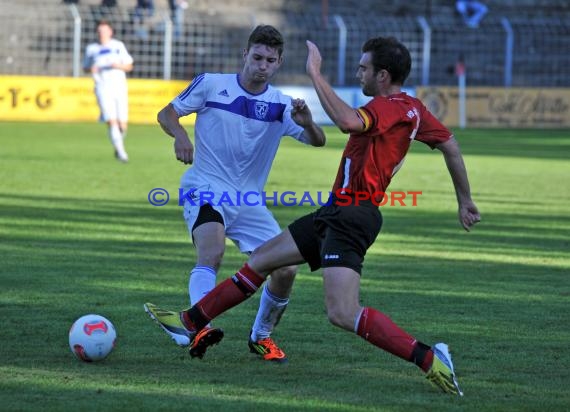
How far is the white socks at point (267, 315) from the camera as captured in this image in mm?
6957

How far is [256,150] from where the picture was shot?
7.32 metres

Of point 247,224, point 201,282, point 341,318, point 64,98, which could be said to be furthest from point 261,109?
point 64,98

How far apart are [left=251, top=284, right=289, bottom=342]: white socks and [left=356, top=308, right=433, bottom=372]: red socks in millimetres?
1028

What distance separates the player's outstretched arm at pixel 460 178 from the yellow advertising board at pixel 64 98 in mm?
23610

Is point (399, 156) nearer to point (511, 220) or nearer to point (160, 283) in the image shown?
point (160, 283)

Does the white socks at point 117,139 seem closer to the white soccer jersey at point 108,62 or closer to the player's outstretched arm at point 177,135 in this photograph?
the white soccer jersey at point 108,62

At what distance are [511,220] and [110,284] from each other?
636 centimetres

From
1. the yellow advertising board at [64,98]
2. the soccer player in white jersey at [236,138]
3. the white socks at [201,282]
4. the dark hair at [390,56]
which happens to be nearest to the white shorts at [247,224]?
the soccer player in white jersey at [236,138]

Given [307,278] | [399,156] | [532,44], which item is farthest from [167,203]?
[532,44]

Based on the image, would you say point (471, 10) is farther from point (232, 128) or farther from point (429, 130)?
point (429, 130)

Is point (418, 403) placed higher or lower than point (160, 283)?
higher

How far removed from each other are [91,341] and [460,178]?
217 centimetres

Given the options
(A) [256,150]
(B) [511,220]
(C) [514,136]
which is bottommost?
(C) [514,136]

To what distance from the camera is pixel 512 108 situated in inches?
1325
